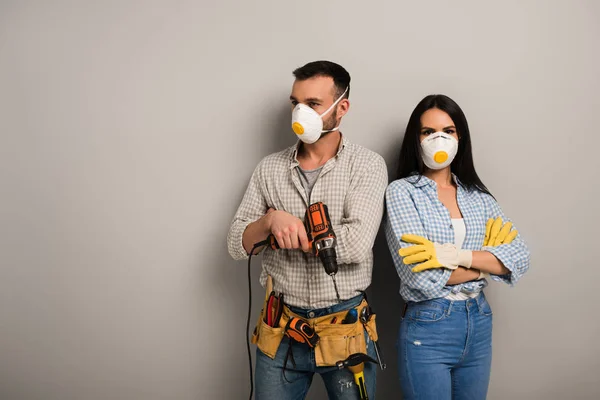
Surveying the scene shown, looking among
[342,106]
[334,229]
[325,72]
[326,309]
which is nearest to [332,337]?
[326,309]

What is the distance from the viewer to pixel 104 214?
7.28 ft

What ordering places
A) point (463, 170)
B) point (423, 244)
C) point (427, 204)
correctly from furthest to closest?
1. point (463, 170)
2. point (427, 204)
3. point (423, 244)

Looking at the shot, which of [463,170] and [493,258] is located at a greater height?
[463,170]

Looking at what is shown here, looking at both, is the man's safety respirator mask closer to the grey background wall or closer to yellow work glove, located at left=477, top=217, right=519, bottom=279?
the grey background wall

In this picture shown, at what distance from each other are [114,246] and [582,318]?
2427 mm

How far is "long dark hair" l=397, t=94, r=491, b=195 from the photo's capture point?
6.09ft

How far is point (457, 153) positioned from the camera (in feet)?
6.37

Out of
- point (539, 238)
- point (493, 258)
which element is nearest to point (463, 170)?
point (493, 258)

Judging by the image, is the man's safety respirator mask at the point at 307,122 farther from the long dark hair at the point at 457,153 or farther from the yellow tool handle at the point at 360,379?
the yellow tool handle at the point at 360,379

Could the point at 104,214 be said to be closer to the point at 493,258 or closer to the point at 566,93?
the point at 493,258

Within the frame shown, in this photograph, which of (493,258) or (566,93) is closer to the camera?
(493,258)

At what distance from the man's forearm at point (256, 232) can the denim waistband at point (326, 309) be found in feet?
0.96

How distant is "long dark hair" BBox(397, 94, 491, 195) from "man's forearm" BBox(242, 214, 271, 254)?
0.69 meters

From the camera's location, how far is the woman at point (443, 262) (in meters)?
1.67
